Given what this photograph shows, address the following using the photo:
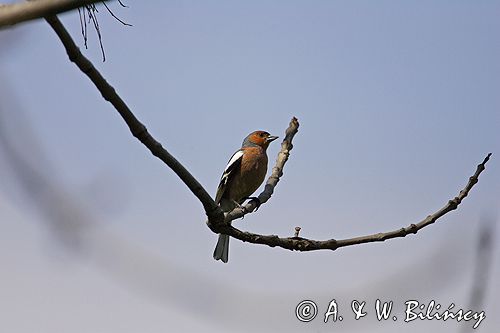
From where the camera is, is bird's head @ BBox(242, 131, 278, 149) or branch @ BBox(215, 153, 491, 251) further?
bird's head @ BBox(242, 131, 278, 149)

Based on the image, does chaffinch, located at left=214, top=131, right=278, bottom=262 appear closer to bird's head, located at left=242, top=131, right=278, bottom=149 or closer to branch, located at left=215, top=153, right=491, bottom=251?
bird's head, located at left=242, top=131, right=278, bottom=149

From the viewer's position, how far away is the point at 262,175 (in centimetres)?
1022

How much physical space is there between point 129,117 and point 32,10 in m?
1.44

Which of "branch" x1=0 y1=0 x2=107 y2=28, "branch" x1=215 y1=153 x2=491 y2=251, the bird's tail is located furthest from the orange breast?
"branch" x1=0 y1=0 x2=107 y2=28

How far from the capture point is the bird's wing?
990 cm

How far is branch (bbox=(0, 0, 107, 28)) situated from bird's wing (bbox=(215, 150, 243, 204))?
7700mm

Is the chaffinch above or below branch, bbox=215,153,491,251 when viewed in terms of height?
above

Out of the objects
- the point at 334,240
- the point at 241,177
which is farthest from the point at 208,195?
the point at 241,177

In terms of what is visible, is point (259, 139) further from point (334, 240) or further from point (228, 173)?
point (334, 240)

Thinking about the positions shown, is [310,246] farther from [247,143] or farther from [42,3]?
[247,143]

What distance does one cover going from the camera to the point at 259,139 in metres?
11.4

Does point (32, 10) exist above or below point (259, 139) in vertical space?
below

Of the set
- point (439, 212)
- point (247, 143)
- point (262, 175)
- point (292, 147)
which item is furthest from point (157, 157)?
A: point (247, 143)

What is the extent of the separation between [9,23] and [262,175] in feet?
26.8
